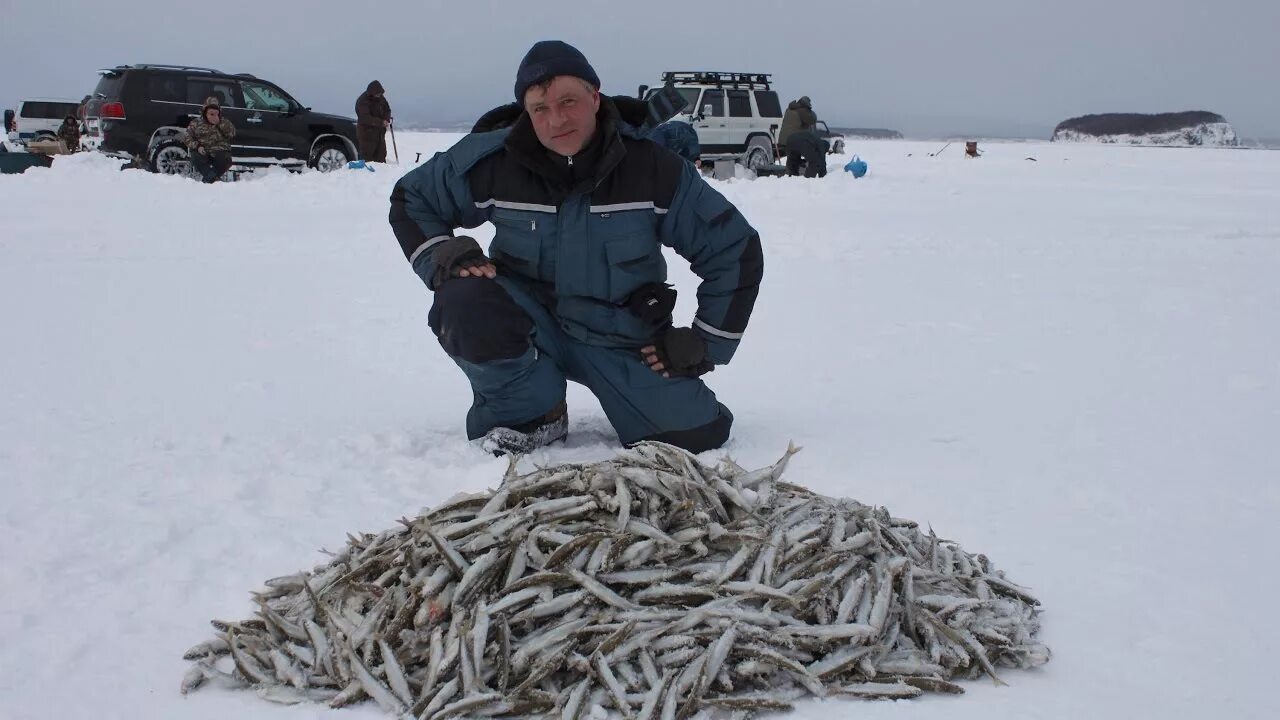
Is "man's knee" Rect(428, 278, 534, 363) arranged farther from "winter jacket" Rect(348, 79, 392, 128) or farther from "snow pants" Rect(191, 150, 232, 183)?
"winter jacket" Rect(348, 79, 392, 128)

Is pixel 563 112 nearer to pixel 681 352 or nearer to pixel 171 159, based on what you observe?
pixel 681 352

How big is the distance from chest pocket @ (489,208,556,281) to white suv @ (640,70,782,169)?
14.8 m

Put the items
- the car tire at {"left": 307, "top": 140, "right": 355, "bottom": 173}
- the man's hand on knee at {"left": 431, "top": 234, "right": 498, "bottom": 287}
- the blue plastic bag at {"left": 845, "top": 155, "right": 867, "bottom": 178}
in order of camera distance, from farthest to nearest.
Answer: the blue plastic bag at {"left": 845, "top": 155, "right": 867, "bottom": 178}
the car tire at {"left": 307, "top": 140, "right": 355, "bottom": 173}
the man's hand on knee at {"left": 431, "top": 234, "right": 498, "bottom": 287}

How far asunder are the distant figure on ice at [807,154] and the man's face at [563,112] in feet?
42.0

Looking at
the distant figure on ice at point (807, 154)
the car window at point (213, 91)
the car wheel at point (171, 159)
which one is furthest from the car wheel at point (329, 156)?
the distant figure on ice at point (807, 154)

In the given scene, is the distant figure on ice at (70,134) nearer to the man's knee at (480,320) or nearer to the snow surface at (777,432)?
the snow surface at (777,432)

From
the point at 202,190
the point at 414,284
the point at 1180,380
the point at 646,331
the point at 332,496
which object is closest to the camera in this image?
the point at 332,496

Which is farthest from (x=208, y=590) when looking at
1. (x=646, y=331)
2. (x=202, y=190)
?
(x=202, y=190)

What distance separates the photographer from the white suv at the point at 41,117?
21.6 m

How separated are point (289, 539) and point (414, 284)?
4.46m

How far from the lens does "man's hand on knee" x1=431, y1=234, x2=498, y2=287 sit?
3531 mm

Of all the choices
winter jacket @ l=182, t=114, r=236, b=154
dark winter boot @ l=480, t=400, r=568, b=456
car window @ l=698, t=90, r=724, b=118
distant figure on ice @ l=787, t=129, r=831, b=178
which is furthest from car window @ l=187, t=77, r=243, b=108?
dark winter boot @ l=480, t=400, r=568, b=456

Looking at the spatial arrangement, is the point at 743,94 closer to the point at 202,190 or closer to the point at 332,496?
the point at 202,190

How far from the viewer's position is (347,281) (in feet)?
23.8
